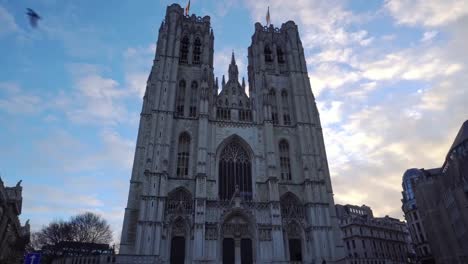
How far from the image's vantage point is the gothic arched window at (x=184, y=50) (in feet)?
138

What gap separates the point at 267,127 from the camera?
37.1m

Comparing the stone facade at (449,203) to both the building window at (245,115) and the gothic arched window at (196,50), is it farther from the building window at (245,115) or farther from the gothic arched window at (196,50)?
the gothic arched window at (196,50)

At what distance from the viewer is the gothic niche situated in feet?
103

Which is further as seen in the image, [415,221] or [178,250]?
[415,221]

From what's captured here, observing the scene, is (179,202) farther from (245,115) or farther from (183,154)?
(245,115)

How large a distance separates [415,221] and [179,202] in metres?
45.4

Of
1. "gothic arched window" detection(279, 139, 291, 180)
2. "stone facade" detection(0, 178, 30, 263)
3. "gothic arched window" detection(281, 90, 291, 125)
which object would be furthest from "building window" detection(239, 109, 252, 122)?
"stone facade" detection(0, 178, 30, 263)

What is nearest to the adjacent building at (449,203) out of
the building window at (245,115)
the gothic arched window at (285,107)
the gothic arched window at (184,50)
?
the gothic arched window at (285,107)

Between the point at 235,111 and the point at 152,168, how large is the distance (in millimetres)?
12426

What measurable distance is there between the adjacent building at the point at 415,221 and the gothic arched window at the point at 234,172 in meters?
29.4

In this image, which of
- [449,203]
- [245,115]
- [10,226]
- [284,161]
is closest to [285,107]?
[245,115]

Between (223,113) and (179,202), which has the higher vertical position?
(223,113)

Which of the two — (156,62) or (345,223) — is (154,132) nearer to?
(156,62)

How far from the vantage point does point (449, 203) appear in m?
31.3
